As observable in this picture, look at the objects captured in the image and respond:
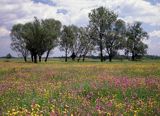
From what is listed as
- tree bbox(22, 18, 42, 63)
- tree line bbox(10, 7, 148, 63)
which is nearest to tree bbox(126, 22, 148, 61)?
tree line bbox(10, 7, 148, 63)

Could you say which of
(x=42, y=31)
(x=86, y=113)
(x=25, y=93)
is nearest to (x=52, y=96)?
(x=25, y=93)

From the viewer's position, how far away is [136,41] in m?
118

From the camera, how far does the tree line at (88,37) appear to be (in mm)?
95494

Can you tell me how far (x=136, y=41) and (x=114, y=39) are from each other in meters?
17.4

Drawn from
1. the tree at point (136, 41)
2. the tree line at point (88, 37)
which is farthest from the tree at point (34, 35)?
the tree at point (136, 41)

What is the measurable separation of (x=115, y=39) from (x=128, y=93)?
3563 inches

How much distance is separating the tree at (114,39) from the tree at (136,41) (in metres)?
10.2

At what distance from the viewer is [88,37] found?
335 ft

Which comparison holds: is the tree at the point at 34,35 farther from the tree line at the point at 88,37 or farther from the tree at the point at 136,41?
the tree at the point at 136,41

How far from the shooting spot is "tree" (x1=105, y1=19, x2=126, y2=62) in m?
Result: 99.7

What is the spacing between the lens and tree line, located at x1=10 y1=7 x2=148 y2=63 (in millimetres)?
95494

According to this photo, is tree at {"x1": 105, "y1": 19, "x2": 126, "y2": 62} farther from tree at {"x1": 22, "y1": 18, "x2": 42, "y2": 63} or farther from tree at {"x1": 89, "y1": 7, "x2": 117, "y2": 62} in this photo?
tree at {"x1": 22, "y1": 18, "x2": 42, "y2": 63}

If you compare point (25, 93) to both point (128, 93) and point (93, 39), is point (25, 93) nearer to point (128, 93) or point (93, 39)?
point (128, 93)

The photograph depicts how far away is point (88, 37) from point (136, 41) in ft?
72.7
